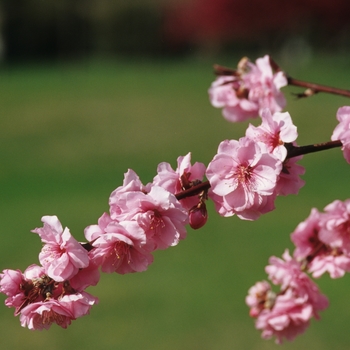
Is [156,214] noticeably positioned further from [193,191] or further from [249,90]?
[249,90]

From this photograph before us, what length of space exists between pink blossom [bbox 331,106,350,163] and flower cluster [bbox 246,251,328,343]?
1.39 ft

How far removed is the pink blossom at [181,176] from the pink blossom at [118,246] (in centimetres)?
6

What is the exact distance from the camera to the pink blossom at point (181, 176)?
79 centimetres

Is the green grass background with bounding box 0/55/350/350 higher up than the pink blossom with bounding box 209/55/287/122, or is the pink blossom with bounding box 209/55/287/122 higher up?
the pink blossom with bounding box 209/55/287/122

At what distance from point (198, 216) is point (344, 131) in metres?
0.18

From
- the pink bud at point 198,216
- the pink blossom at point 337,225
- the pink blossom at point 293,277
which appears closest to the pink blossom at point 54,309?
the pink bud at point 198,216

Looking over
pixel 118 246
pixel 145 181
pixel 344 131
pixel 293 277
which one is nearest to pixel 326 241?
pixel 293 277

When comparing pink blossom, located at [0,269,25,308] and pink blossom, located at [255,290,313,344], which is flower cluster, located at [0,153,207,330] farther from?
pink blossom, located at [255,290,313,344]

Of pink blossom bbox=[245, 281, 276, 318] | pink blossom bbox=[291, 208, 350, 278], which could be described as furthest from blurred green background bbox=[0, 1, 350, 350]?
pink blossom bbox=[291, 208, 350, 278]

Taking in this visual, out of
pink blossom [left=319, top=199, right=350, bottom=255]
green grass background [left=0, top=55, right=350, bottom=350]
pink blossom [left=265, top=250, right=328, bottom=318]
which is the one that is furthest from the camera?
green grass background [left=0, top=55, right=350, bottom=350]

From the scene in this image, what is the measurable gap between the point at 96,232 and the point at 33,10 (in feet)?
82.7

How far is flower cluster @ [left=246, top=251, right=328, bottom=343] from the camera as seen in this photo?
1.21 meters

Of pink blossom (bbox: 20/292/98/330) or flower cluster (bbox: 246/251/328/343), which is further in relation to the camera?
flower cluster (bbox: 246/251/328/343)

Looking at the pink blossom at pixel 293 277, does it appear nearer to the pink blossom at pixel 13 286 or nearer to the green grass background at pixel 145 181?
the pink blossom at pixel 13 286
